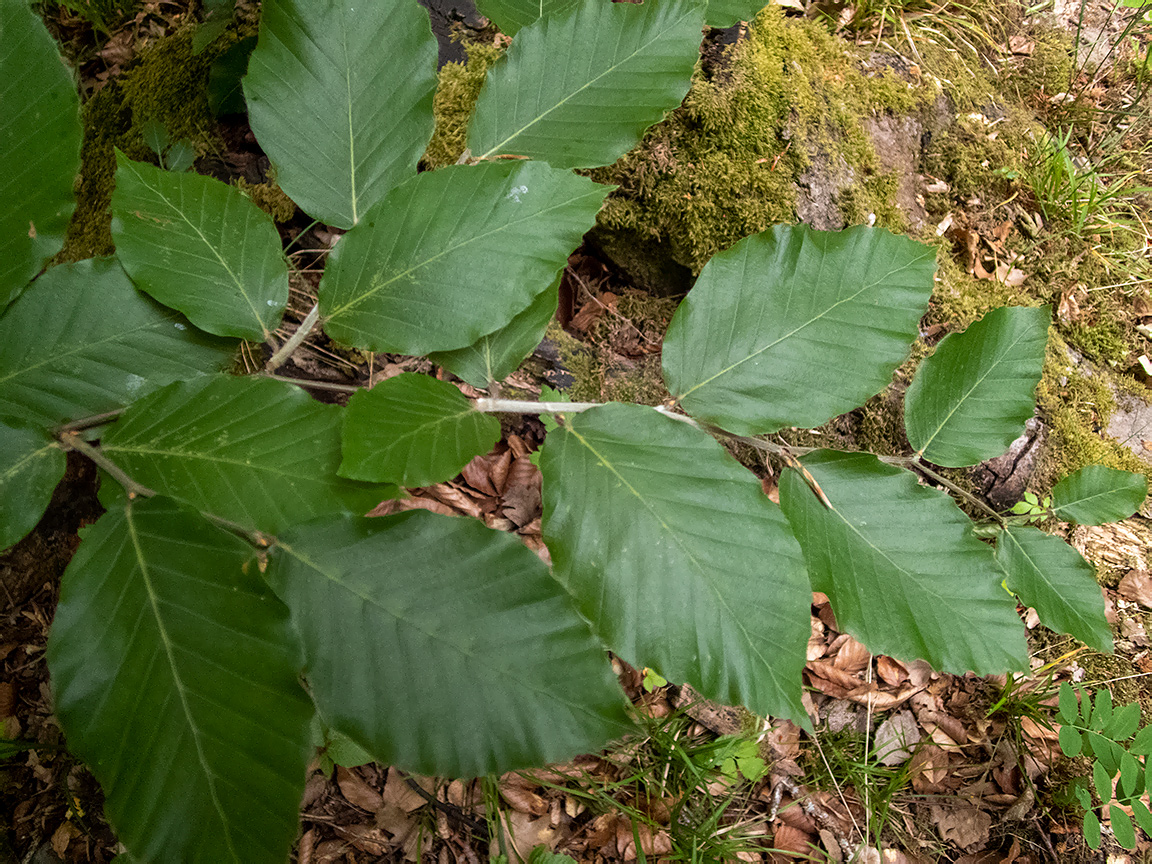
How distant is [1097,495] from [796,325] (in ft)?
3.37

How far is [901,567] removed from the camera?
87 cm

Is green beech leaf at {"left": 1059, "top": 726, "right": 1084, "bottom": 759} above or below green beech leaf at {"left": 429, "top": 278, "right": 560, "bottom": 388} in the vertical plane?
below

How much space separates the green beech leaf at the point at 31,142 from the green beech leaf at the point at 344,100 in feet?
0.66

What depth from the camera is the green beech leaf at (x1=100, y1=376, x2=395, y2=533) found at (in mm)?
668

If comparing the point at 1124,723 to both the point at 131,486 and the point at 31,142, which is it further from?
the point at 31,142

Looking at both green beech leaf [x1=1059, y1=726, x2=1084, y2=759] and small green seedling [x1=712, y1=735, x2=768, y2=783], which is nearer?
green beech leaf [x1=1059, y1=726, x2=1084, y2=759]

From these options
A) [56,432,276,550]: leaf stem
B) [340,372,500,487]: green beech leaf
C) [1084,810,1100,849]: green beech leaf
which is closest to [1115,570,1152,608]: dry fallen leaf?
[1084,810,1100,849]: green beech leaf

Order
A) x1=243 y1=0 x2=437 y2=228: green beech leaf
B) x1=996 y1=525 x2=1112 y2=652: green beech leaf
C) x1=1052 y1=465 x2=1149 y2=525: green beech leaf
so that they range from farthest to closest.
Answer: x1=1052 y1=465 x2=1149 y2=525: green beech leaf → x1=996 y1=525 x2=1112 y2=652: green beech leaf → x1=243 y1=0 x2=437 y2=228: green beech leaf

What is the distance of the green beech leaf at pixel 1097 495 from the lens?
132 centimetres

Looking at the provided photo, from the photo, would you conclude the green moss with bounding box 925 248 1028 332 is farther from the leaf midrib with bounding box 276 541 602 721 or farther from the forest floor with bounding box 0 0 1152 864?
the leaf midrib with bounding box 276 541 602 721

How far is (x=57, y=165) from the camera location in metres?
0.67

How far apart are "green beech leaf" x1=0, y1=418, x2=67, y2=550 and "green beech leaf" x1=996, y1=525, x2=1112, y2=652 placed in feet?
5.01

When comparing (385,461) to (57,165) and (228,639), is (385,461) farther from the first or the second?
(57,165)

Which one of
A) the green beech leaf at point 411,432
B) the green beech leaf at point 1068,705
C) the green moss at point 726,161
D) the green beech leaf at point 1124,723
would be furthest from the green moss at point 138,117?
the green beech leaf at point 1124,723
